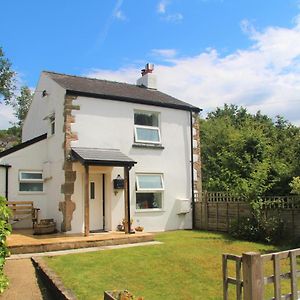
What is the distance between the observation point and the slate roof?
50.5ft

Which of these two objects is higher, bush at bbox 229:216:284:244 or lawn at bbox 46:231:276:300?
bush at bbox 229:216:284:244

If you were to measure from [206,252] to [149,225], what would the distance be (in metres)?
5.33

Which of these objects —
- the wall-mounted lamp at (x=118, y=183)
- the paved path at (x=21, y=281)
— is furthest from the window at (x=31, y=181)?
the paved path at (x=21, y=281)

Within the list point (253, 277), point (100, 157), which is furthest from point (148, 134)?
point (253, 277)

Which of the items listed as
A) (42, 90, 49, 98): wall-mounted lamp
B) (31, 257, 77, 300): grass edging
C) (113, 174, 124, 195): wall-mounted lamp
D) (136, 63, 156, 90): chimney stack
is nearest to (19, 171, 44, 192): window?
(113, 174, 124, 195): wall-mounted lamp

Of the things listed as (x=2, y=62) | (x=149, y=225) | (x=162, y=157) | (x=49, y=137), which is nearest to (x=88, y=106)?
(x=49, y=137)

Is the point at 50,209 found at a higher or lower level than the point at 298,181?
lower

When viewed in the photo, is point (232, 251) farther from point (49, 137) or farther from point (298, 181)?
point (49, 137)

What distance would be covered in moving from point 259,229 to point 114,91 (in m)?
8.41

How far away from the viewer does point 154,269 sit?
9.21 metres

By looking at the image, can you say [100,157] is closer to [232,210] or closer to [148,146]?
[148,146]

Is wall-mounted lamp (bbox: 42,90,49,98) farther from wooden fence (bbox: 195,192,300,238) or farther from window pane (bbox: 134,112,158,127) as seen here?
wooden fence (bbox: 195,192,300,238)

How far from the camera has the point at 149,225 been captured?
1630 cm

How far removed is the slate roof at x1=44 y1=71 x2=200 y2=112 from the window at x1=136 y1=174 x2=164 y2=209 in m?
3.30
